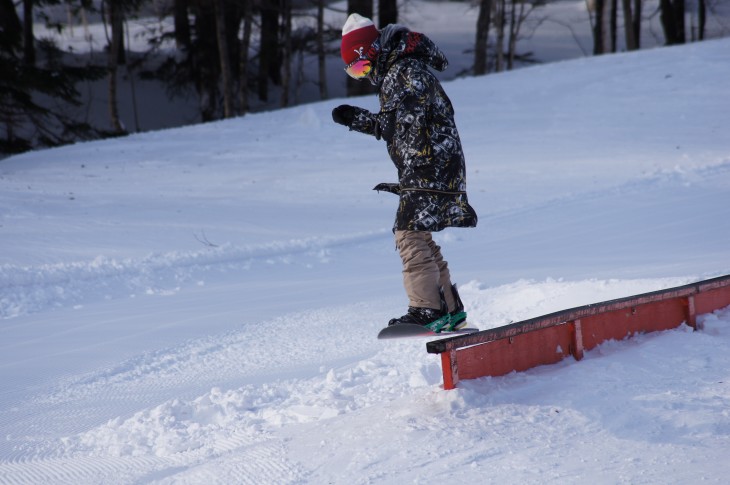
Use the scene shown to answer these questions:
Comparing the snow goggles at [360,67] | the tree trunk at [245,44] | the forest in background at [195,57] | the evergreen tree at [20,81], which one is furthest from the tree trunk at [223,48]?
the snow goggles at [360,67]

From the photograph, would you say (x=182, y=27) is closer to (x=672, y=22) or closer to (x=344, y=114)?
(x=672, y=22)

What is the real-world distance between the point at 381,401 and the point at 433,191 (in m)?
1.20

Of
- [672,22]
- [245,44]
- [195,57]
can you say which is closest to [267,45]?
[195,57]

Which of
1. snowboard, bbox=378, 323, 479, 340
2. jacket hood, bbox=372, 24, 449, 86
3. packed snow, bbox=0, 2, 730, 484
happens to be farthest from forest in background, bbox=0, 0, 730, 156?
snowboard, bbox=378, 323, 479, 340

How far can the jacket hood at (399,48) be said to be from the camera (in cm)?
414

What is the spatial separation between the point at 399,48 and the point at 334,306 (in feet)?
10.2

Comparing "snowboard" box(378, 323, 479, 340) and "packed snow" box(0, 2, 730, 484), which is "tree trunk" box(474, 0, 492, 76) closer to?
"packed snow" box(0, 2, 730, 484)

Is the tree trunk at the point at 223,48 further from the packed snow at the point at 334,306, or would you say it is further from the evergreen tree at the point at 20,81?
the packed snow at the point at 334,306

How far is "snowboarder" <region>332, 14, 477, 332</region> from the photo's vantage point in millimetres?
4125

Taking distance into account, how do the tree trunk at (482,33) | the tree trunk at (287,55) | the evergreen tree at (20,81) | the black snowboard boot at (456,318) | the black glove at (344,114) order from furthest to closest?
the tree trunk at (287,55)
the tree trunk at (482,33)
the evergreen tree at (20,81)
the black snowboard boot at (456,318)
the black glove at (344,114)

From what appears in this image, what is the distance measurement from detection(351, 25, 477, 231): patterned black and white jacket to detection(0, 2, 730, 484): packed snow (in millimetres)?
982

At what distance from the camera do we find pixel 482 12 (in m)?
24.7

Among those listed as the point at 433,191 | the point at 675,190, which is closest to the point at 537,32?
the point at 675,190

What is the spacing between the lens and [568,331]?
462 cm
